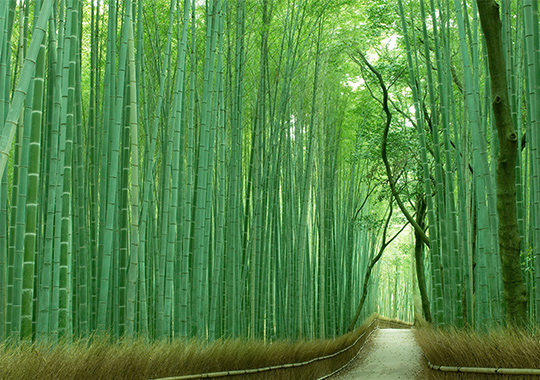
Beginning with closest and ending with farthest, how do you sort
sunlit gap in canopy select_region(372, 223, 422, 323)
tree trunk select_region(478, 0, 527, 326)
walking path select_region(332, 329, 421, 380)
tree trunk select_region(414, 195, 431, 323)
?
tree trunk select_region(478, 0, 527, 326) < walking path select_region(332, 329, 421, 380) < tree trunk select_region(414, 195, 431, 323) < sunlit gap in canopy select_region(372, 223, 422, 323)

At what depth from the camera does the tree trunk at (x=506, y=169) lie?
3.14 meters

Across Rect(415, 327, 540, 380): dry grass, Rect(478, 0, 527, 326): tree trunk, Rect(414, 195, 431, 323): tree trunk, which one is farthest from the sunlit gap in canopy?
Rect(478, 0, 527, 326): tree trunk

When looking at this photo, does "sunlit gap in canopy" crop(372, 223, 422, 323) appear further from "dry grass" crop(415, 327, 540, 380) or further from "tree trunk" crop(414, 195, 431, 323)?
"dry grass" crop(415, 327, 540, 380)

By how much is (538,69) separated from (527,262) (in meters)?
1.64

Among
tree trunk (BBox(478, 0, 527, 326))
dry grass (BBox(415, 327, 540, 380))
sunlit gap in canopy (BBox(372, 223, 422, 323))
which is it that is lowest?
sunlit gap in canopy (BBox(372, 223, 422, 323))

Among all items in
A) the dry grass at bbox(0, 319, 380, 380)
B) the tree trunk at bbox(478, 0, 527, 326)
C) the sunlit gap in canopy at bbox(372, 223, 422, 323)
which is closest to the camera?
the dry grass at bbox(0, 319, 380, 380)

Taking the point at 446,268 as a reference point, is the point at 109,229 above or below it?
above

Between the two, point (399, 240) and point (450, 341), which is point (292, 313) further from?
point (399, 240)

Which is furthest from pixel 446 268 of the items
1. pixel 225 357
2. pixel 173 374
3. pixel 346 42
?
pixel 346 42

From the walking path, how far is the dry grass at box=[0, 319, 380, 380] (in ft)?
5.72

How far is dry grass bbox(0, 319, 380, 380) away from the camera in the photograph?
6.63 feet

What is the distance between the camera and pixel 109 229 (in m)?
3.21

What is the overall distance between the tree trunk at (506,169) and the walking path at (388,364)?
2.67m

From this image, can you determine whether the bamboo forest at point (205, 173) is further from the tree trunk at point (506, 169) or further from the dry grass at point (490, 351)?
the dry grass at point (490, 351)
